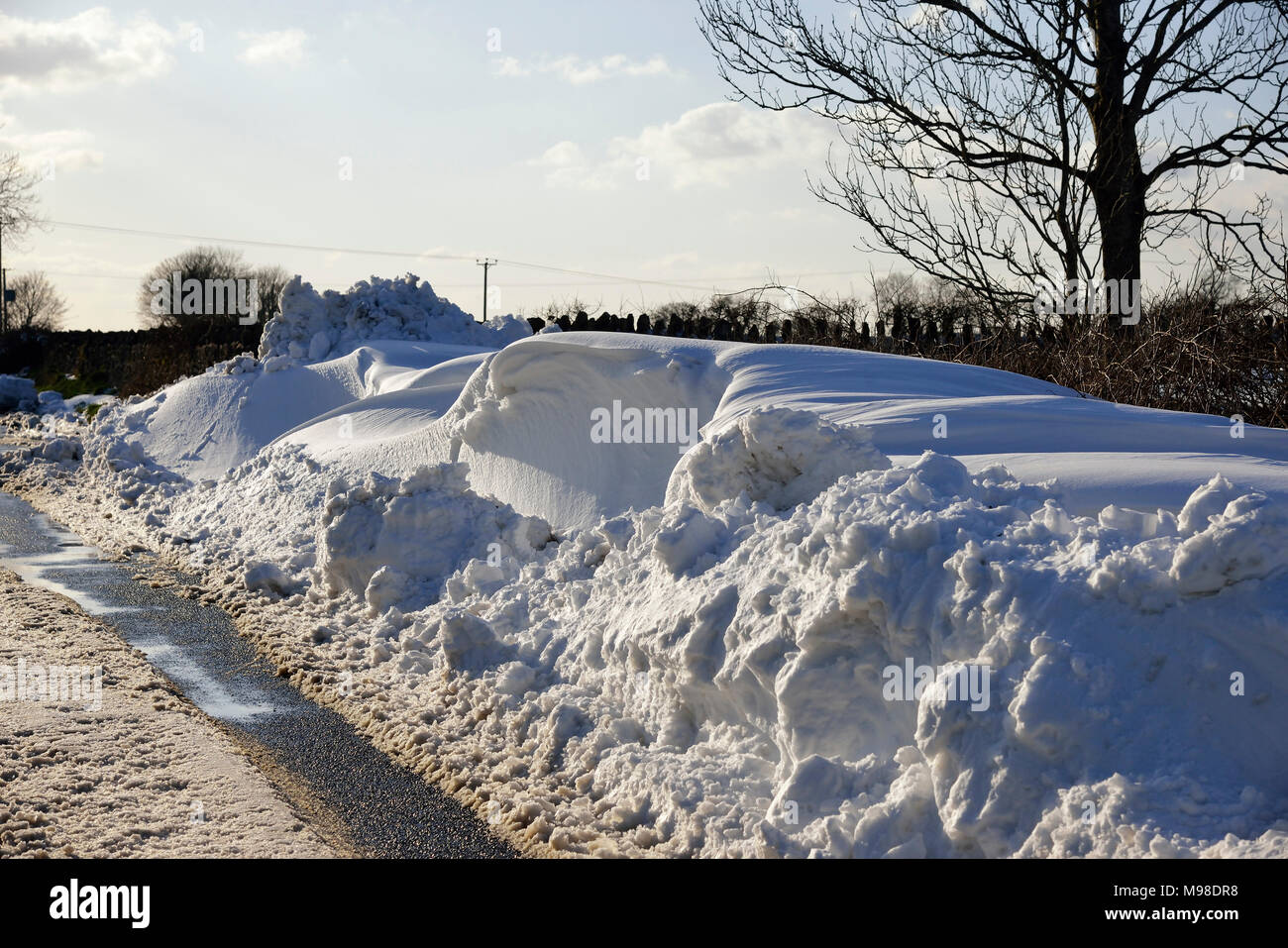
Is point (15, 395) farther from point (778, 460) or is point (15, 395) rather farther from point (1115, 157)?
point (778, 460)

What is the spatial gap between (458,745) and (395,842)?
2.35 ft

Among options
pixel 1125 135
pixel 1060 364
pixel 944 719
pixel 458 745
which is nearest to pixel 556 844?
pixel 458 745

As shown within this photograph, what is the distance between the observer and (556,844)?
347 centimetres

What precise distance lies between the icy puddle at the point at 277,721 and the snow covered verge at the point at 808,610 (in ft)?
0.45

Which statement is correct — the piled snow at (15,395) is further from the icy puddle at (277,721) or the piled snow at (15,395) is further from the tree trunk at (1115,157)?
the tree trunk at (1115,157)

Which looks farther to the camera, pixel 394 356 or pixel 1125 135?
pixel 394 356

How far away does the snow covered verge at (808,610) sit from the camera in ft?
9.62

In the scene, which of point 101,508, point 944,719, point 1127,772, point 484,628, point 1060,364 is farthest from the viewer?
point 101,508

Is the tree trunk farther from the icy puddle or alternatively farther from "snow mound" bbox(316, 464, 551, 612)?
the icy puddle

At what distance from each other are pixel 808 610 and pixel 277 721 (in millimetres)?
2524

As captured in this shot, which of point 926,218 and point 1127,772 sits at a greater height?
point 926,218

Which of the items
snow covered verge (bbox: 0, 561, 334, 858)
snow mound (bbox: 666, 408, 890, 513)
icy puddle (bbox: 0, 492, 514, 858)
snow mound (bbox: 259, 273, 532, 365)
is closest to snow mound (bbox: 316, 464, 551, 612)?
icy puddle (bbox: 0, 492, 514, 858)

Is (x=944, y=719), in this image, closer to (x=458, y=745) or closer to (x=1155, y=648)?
(x=1155, y=648)

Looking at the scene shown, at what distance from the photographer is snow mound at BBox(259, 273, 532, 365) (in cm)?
1373
